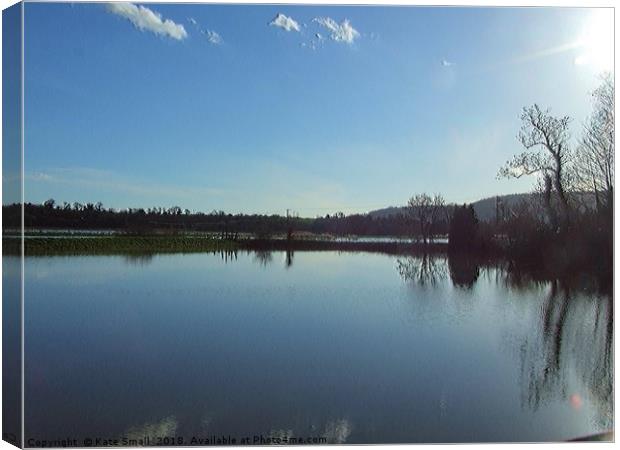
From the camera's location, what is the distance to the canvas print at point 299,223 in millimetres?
4988

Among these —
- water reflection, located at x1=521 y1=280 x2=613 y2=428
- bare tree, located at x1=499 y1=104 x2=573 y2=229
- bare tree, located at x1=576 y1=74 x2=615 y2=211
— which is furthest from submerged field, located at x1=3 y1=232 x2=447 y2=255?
bare tree, located at x1=576 y1=74 x2=615 y2=211

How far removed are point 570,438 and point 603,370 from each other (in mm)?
659

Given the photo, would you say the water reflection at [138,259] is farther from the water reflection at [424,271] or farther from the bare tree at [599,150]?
the bare tree at [599,150]

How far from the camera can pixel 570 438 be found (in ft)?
16.8

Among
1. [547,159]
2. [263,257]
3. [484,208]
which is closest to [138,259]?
[263,257]

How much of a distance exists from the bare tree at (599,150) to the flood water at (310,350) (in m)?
0.98

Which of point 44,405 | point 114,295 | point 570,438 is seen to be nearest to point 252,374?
point 114,295

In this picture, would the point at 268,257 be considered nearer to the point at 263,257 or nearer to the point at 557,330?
the point at 263,257

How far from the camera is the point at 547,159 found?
5418mm

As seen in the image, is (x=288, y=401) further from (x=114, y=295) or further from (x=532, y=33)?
(x=532, y=33)

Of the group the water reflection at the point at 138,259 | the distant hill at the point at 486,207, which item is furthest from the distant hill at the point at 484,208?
the water reflection at the point at 138,259

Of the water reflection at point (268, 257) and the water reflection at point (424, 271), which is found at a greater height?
the water reflection at point (268, 257)

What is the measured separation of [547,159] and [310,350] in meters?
2.74

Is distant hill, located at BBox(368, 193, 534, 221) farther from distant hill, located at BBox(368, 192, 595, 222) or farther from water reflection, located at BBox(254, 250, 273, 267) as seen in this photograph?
water reflection, located at BBox(254, 250, 273, 267)
